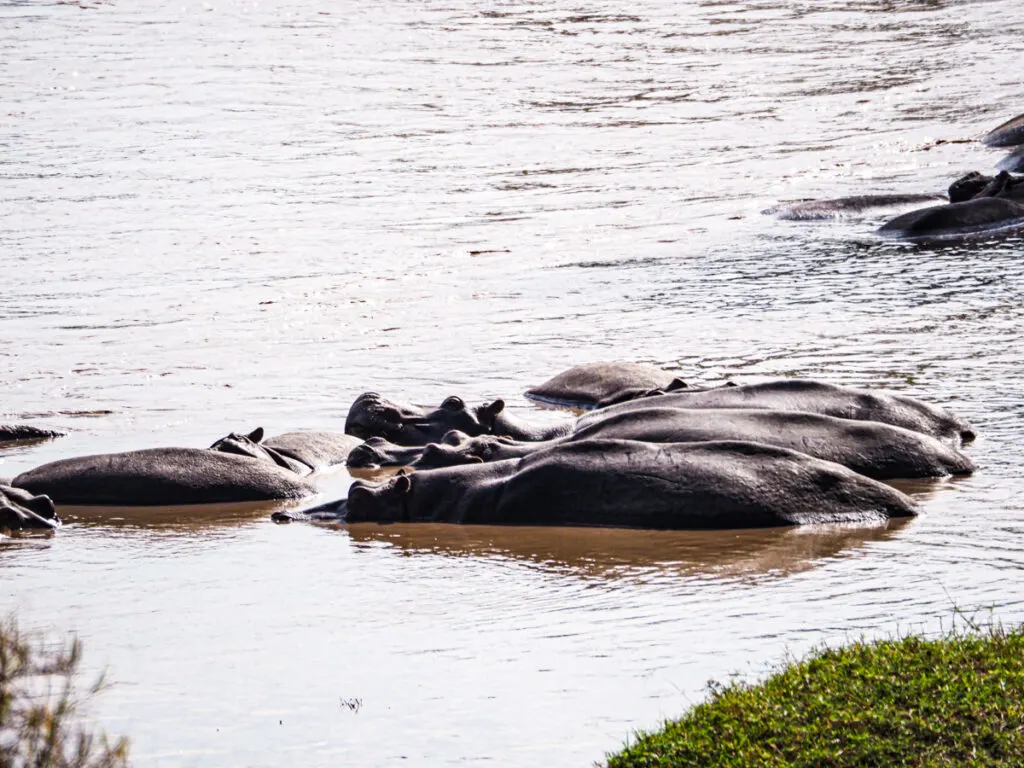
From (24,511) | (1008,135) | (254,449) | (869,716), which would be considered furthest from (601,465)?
(1008,135)

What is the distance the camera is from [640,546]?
8008 millimetres

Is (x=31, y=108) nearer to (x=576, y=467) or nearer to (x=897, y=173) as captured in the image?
(x=897, y=173)

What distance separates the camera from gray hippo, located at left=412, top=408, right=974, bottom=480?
9.01m

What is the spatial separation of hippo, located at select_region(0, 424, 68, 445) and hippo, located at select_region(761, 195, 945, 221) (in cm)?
1093

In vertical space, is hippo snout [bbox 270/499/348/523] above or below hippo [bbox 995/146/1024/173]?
below

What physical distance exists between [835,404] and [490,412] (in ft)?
6.80

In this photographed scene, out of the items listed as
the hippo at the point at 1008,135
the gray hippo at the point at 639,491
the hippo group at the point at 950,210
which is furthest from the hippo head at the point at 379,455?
the hippo at the point at 1008,135

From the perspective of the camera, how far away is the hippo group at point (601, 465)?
27.2 feet

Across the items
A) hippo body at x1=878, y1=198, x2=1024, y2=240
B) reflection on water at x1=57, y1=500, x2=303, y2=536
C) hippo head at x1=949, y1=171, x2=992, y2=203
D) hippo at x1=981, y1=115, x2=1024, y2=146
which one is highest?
hippo at x1=981, y1=115, x2=1024, y2=146

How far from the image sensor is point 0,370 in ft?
45.3

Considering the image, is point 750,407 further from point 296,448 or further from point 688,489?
point 296,448

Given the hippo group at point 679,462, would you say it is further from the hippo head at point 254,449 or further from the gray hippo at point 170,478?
the gray hippo at point 170,478

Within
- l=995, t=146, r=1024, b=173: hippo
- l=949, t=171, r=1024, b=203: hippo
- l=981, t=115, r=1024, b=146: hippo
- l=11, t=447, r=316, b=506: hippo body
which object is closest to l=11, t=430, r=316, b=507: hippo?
l=11, t=447, r=316, b=506: hippo body

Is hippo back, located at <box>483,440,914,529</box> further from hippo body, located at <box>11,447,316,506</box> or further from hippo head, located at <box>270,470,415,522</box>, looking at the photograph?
hippo body, located at <box>11,447,316,506</box>
